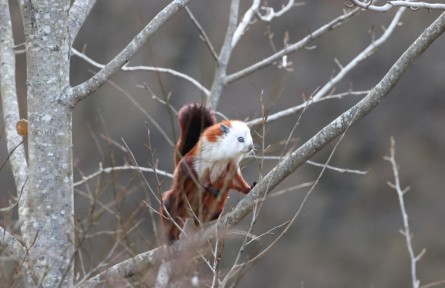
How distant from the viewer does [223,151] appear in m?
4.34

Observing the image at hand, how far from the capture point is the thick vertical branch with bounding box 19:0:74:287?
3537 mm

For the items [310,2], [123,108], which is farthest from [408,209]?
[123,108]

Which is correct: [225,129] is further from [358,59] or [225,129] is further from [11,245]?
[11,245]

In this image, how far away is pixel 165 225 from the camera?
4180 mm

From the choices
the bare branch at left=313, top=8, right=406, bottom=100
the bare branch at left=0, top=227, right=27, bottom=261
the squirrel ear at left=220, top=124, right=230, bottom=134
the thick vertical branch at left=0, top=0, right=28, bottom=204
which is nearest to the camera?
the bare branch at left=0, top=227, right=27, bottom=261

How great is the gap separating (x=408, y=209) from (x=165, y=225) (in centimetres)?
751

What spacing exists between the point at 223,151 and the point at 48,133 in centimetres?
104

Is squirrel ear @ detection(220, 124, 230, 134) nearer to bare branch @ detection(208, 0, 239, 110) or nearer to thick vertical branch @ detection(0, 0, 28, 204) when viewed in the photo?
bare branch @ detection(208, 0, 239, 110)

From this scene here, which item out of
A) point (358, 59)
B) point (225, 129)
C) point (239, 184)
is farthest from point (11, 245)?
point (358, 59)

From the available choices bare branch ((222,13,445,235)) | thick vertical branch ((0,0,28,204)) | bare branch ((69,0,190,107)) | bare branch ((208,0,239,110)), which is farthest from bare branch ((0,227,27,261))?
bare branch ((208,0,239,110))

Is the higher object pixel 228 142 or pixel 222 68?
pixel 222 68

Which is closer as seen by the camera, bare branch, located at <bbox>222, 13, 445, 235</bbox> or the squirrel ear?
bare branch, located at <bbox>222, 13, 445, 235</bbox>

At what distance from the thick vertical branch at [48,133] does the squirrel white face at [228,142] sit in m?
0.93

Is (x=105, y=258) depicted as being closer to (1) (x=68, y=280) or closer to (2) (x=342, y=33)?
(1) (x=68, y=280)
